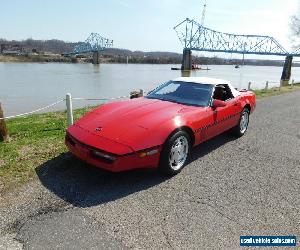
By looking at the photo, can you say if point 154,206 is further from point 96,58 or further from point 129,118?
point 96,58

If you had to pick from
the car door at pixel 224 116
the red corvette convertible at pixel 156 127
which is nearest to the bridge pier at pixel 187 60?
the car door at pixel 224 116

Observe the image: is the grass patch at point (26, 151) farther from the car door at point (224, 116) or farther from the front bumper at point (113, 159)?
the car door at point (224, 116)

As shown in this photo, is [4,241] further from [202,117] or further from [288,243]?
[202,117]

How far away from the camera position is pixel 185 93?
557cm

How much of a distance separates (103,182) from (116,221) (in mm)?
950

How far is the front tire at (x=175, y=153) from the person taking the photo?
4.23 meters

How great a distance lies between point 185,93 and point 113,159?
2.32 meters

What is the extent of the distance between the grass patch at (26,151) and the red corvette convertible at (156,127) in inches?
30.6

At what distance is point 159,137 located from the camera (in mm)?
4129

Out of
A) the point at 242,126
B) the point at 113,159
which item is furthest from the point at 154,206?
the point at 242,126

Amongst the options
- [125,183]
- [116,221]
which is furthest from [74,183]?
[116,221]

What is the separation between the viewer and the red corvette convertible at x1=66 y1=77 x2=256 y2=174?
12.9 feet

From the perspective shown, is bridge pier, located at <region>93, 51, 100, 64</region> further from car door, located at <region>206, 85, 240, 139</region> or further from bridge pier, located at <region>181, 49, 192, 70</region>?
car door, located at <region>206, 85, 240, 139</region>

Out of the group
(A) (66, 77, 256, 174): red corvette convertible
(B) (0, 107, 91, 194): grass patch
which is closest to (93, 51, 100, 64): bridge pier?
(B) (0, 107, 91, 194): grass patch
